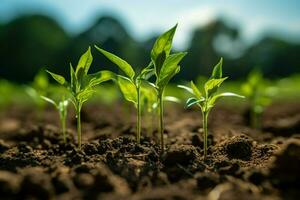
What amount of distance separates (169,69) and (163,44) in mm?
187

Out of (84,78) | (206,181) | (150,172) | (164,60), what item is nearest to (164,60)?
(164,60)

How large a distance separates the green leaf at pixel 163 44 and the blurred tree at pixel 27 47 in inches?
1319

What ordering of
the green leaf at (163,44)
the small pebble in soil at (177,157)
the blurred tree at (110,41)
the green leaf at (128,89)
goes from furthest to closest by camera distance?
the blurred tree at (110,41), the green leaf at (128,89), the green leaf at (163,44), the small pebble in soil at (177,157)

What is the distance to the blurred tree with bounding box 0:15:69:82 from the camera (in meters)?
37.5

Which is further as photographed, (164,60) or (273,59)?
(273,59)

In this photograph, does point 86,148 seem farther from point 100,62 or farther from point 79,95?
point 100,62

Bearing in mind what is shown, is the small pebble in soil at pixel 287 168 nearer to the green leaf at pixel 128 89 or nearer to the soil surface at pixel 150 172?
the soil surface at pixel 150 172

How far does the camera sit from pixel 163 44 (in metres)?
2.94

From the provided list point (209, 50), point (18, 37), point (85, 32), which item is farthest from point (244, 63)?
point (18, 37)

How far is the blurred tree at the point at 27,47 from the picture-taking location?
123 ft

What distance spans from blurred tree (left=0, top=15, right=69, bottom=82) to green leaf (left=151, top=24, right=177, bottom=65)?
33498 millimetres

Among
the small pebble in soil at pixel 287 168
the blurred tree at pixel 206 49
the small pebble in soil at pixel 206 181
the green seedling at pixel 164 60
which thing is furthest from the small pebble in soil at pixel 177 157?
the blurred tree at pixel 206 49

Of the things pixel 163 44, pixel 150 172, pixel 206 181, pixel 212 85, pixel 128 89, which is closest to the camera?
pixel 206 181

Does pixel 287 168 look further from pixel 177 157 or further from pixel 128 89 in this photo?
pixel 128 89
